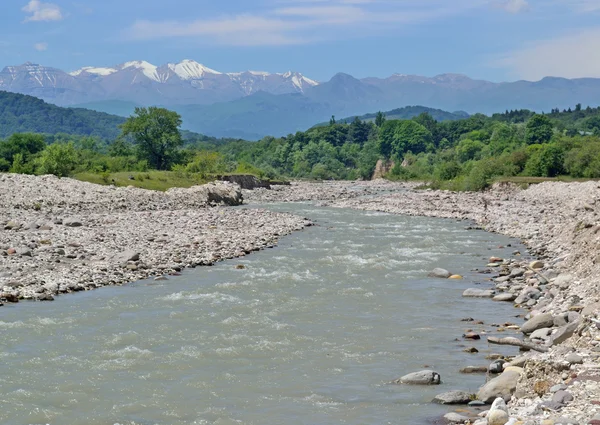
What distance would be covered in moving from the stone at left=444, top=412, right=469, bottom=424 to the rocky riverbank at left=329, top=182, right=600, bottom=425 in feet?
0.24

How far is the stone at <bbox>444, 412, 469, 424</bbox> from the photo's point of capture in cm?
1302

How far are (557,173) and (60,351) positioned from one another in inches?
3441

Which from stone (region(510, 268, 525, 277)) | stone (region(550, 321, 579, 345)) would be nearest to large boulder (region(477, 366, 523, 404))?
stone (region(550, 321, 579, 345))

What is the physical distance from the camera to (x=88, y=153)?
104875mm

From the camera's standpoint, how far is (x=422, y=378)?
15.6 meters

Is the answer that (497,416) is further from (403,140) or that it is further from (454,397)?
(403,140)

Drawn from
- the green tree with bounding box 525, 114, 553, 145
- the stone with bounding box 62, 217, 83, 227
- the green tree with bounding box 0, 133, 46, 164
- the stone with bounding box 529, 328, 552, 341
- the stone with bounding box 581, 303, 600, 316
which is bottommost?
the stone with bounding box 529, 328, 552, 341

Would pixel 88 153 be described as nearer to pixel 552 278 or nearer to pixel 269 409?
pixel 552 278

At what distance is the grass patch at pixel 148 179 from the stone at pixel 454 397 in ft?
200

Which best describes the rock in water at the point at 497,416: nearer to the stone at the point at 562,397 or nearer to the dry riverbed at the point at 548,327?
the dry riverbed at the point at 548,327

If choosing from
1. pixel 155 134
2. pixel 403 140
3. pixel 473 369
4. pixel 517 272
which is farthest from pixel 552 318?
pixel 403 140

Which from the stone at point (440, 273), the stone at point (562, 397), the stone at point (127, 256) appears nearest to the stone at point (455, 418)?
the stone at point (562, 397)

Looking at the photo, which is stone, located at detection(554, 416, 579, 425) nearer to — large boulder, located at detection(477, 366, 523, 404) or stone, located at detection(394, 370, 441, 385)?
large boulder, located at detection(477, 366, 523, 404)

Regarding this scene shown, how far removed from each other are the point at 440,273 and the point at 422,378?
14.5m
